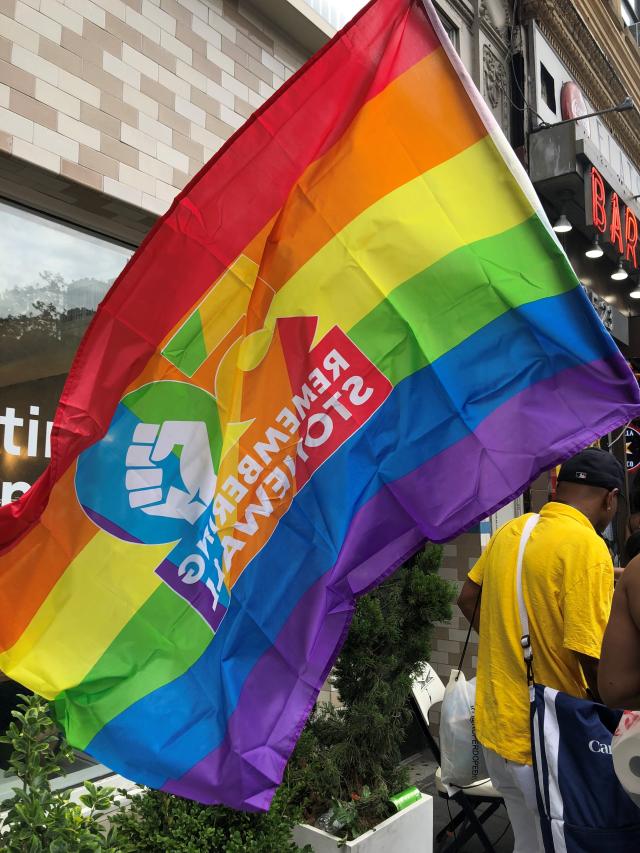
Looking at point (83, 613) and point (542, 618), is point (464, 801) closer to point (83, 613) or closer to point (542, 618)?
point (542, 618)

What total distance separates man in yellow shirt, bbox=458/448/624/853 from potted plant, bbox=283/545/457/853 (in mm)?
921

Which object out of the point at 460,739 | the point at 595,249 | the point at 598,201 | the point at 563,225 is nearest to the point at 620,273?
the point at 595,249

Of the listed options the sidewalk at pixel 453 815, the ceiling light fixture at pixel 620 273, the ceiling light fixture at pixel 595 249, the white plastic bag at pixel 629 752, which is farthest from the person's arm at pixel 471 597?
the ceiling light fixture at pixel 620 273

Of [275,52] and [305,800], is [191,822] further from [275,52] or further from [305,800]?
[275,52]

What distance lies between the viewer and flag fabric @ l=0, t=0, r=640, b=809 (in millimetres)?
1857

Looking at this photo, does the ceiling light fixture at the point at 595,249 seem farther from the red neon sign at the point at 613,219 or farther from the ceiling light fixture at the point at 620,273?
the ceiling light fixture at the point at 620,273

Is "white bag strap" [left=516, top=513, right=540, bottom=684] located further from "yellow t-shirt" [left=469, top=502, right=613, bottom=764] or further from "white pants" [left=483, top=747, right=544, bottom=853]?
"white pants" [left=483, top=747, right=544, bottom=853]

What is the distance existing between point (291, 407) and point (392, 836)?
9.13 ft

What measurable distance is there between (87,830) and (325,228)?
2.28 metres

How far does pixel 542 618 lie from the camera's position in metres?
2.88

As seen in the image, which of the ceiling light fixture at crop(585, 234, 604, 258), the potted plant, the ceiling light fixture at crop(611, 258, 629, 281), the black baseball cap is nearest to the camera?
the black baseball cap

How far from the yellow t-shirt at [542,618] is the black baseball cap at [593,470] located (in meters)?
0.13

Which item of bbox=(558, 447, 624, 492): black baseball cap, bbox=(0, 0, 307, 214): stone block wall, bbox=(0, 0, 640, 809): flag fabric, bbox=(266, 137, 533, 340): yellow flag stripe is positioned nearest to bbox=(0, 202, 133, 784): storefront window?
bbox=(0, 0, 307, 214): stone block wall

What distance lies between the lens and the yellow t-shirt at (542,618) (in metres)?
2.73
